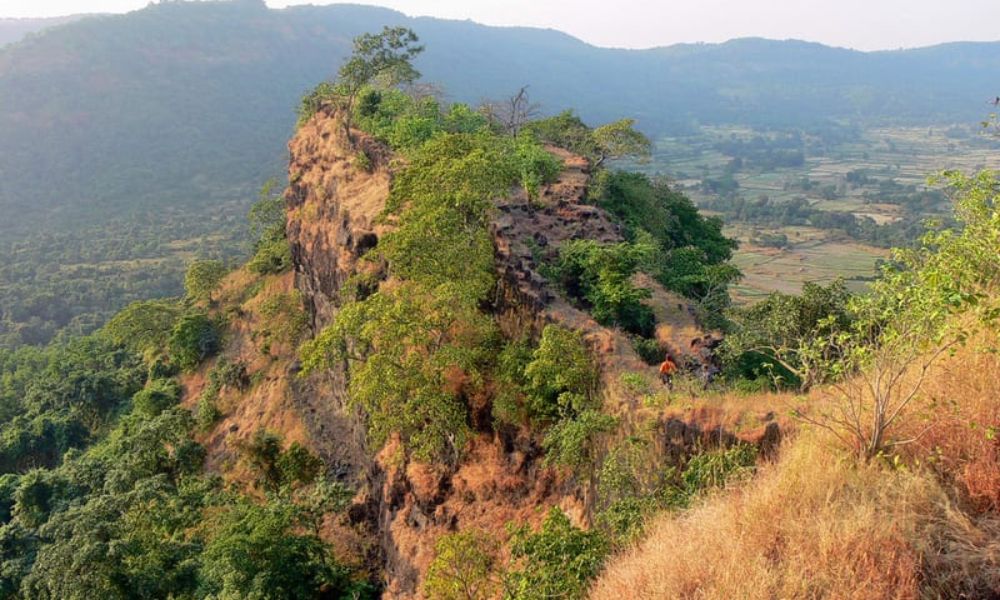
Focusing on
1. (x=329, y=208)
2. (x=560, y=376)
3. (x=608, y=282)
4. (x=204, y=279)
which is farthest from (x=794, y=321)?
(x=204, y=279)

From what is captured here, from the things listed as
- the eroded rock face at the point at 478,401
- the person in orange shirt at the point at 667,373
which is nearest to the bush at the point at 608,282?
the eroded rock face at the point at 478,401

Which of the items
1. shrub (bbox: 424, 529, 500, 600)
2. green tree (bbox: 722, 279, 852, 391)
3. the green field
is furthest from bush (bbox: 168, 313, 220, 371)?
the green field

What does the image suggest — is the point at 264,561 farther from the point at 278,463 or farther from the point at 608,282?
the point at 608,282

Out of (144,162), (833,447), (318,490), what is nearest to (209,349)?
(318,490)

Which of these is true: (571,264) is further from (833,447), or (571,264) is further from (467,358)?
(833,447)

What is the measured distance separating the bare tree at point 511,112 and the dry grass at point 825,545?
2476cm

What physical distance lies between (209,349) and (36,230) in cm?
11137

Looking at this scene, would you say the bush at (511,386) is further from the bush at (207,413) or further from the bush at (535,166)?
the bush at (207,413)

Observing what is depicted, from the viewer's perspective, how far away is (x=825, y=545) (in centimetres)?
614

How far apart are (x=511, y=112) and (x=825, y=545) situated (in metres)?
27.6

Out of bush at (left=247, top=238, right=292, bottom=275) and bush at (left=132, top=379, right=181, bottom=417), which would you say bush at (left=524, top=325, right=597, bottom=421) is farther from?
bush at (left=247, top=238, right=292, bottom=275)

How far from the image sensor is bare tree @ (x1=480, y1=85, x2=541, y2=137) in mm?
30734

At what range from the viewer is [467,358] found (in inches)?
562

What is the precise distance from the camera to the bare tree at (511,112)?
101 feet
